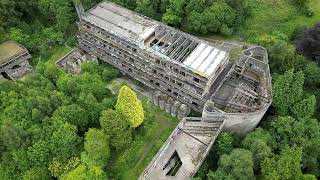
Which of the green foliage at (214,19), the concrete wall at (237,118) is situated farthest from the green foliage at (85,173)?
the green foliage at (214,19)

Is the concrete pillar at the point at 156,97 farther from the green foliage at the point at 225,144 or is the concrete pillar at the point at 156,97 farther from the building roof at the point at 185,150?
the green foliage at the point at 225,144

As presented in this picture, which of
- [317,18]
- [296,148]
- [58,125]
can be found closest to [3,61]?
[58,125]

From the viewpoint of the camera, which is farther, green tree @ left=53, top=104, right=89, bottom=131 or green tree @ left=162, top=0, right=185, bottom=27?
green tree @ left=162, top=0, right=185, bottom=27

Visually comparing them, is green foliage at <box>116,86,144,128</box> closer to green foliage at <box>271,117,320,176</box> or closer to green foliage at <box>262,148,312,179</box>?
green foliage at <box>262,148,312,179</box>

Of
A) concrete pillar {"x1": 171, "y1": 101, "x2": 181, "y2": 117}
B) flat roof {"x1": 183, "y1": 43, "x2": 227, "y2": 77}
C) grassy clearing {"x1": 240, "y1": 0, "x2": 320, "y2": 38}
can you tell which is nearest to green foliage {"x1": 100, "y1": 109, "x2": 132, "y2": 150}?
concrete pillar {"x1": 171, "y1": 101, "x2": 181, "y2": 117}

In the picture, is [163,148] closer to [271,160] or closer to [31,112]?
[271,160]

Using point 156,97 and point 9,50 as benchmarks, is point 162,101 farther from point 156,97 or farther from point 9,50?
point 9,50
